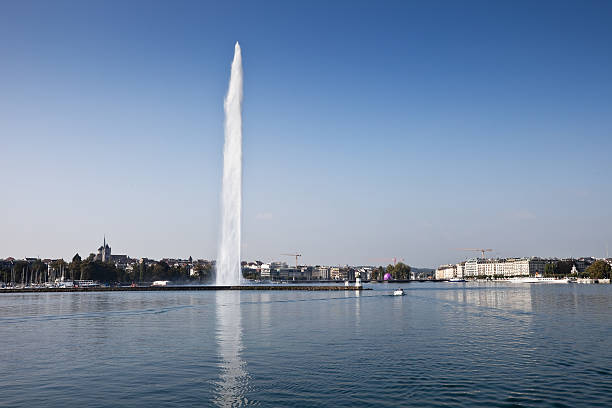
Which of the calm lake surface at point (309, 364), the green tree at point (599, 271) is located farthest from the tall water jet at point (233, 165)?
the green tree at point (599, 271)

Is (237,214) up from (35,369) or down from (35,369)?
up

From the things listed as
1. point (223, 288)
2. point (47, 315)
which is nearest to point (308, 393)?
point (47, 315)

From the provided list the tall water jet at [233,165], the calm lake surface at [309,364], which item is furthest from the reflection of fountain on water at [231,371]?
the tall water jet at [233,165]

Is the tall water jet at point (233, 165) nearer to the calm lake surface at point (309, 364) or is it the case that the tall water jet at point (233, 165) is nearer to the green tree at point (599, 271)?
the calm lake surface at point (309, 364)

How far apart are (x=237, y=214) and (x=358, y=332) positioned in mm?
58837

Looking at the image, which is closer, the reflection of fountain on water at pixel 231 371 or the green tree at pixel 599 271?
the reflection of fountain on water at pixel 231 371

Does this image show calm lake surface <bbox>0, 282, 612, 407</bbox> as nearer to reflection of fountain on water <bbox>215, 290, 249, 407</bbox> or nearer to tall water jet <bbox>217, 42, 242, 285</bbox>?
reflection of fountain on water <bbox>215, 290, 249, 407</bbox>

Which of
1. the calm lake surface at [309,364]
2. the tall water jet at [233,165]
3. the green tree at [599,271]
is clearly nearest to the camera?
the calm lake surface at [309,364]

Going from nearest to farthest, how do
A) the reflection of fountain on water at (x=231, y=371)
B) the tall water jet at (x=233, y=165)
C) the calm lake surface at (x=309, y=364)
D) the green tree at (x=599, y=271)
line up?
the reflection of fountain on water at (x=231, y=371), the calm lake surface at (x=309, y=364), the tall water jet at (x=233, y=165), the green tree at (x=599, y=271)

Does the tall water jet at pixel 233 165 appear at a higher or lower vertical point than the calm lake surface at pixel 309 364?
higher

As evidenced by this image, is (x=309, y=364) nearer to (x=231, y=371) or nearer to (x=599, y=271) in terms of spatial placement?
(x=231, y=371)

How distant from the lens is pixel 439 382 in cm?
1844

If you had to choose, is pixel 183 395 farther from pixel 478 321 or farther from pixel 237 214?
pixel 237 214

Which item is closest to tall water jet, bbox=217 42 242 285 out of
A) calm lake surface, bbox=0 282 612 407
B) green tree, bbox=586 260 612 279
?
calm lake surface, bbox=0 282 612 407
